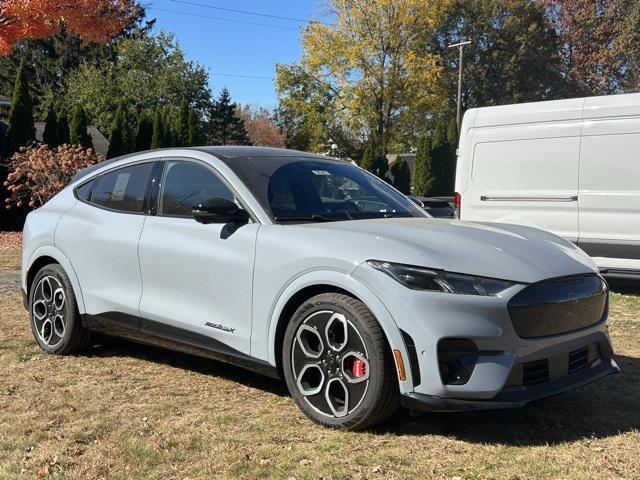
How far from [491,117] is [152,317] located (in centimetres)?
621

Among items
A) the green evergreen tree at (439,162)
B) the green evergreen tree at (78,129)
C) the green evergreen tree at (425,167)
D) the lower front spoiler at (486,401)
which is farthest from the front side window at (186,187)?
the green evergreen tree at (439,162)

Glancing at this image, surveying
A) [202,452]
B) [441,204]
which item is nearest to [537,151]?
[441,204]

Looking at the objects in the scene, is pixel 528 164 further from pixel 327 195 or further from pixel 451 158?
pixel 451 158

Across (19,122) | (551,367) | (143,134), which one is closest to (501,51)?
(143,134)

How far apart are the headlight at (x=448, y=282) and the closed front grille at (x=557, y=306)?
12cm

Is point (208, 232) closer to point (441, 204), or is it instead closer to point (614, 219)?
point (614, 219)

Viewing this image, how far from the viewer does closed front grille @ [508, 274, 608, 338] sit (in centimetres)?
335

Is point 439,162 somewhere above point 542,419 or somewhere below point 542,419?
above

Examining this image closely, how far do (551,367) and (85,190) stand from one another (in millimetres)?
3714

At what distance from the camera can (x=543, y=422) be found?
3828mm

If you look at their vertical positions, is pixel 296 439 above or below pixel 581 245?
below

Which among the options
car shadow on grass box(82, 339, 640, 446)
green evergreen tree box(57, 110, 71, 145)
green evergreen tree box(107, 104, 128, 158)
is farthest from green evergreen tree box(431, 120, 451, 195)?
car shadow on grass box(82, 339, 640, 446)

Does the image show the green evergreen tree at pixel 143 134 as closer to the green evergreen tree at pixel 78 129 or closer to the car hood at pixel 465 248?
the green evergreen tree at pixel 78 129

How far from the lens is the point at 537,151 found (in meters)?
8.62
